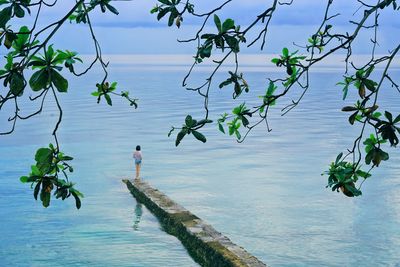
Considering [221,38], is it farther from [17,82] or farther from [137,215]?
[137,215]

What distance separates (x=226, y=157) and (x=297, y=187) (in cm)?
827

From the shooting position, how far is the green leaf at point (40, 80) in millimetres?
2881

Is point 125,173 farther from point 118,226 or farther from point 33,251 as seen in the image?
point 33,251

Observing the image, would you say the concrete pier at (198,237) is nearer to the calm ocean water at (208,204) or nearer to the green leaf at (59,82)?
the calm ocean water at (208,204)

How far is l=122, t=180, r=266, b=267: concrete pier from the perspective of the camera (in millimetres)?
13969

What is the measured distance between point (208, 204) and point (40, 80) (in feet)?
69.4

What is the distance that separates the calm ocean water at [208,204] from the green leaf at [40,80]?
13.2 metres

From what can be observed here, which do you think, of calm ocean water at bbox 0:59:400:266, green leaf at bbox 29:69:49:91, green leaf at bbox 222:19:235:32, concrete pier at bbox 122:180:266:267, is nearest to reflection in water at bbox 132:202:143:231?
calm ocean water at bbox 0:59:400:266

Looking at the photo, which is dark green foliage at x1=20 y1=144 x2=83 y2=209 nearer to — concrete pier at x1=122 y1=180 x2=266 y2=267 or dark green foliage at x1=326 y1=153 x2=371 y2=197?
dark green foliage at x1=326 y1=153 x2=371 y2=197

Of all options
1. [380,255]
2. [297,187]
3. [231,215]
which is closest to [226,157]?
[297,187]

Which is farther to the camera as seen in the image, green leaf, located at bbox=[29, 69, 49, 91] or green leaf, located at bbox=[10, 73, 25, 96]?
green leaf, located at bbox=[10, 73, 25, 96]

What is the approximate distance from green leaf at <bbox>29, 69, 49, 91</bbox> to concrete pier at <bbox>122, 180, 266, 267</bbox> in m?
10.9

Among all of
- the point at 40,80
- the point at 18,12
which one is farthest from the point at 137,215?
the point at 40,80

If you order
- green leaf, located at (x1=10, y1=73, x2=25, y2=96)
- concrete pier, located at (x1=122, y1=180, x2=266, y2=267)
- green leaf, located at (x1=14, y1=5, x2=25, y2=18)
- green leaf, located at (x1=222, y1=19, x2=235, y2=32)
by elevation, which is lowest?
concrete pier, located at (x1=122, y1=180, x2=266, y2=267)
